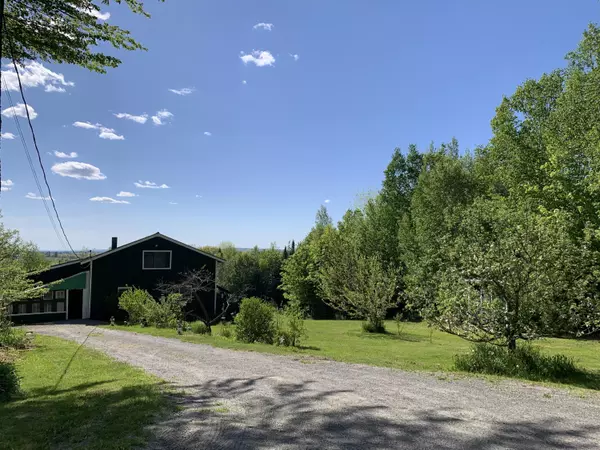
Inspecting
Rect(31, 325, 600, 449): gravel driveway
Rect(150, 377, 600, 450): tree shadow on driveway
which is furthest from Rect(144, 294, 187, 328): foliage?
Rect(150, 377, 600, 450): tree shadow on driveway

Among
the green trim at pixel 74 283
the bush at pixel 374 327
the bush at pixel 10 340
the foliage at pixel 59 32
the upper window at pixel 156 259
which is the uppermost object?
the foliage at pixel 59 32

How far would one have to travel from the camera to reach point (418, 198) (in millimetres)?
33969

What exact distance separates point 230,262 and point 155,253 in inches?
1175

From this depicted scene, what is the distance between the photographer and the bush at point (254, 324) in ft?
48.3

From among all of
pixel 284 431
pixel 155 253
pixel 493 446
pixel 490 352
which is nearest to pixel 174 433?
pixel 284 431

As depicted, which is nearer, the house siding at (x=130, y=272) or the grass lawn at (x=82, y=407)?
the grass lawn at (x=82, y=407)

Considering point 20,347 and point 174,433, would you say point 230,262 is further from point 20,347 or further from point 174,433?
point 174,433

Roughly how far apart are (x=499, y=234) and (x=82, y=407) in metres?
10.6

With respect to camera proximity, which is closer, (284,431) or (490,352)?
(284,431)

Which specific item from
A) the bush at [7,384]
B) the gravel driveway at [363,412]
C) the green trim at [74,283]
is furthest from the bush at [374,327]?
the green trim at [74,283]

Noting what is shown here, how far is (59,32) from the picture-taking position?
24.7 ft

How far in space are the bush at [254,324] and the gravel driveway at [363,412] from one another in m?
5.46

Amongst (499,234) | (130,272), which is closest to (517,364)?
(499,234)

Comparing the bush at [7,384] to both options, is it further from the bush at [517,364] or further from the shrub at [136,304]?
the shrub at [136,304]
